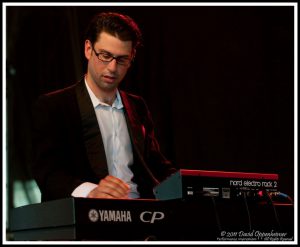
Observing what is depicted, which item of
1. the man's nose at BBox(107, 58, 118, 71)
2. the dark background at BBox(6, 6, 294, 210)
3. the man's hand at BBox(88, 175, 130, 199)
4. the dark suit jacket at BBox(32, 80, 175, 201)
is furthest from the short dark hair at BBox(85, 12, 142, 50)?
the man's hand at BBox(88, 175, 130, 199)

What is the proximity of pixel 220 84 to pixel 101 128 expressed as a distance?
46.1 inches

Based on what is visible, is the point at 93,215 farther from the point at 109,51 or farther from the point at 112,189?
the point at 109,51

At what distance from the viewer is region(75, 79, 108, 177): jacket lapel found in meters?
2.52

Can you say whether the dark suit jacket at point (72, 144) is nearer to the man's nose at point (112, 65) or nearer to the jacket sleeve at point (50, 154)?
the jacket sleeve at point (50, 154)

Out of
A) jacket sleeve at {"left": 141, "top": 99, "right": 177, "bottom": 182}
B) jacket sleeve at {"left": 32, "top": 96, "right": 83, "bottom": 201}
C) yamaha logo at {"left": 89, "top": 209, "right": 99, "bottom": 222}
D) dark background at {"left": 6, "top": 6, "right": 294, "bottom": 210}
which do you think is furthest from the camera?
dark background at {"left": 6, "top": 6, "right": 294, "bottom": 210}

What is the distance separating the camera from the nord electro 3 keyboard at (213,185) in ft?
6.87

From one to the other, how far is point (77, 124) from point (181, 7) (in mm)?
1405

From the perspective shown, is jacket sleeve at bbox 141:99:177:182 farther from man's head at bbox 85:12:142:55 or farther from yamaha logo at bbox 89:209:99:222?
yamaha logo at bbox 89:209:99:222

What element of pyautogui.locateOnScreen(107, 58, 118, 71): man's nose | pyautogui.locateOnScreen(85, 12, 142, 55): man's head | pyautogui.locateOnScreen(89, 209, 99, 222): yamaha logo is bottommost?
pyautogui.locateOnScreen(89, 209, 99, 222): yamaha logo

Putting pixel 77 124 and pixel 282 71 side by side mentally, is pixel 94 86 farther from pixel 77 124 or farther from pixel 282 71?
pixel 282 71

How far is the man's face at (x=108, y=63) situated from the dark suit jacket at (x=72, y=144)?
0.09m

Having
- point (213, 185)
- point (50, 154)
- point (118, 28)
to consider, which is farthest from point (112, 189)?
point (118, 28)

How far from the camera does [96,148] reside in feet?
8.30

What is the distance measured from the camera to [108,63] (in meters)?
2.66
